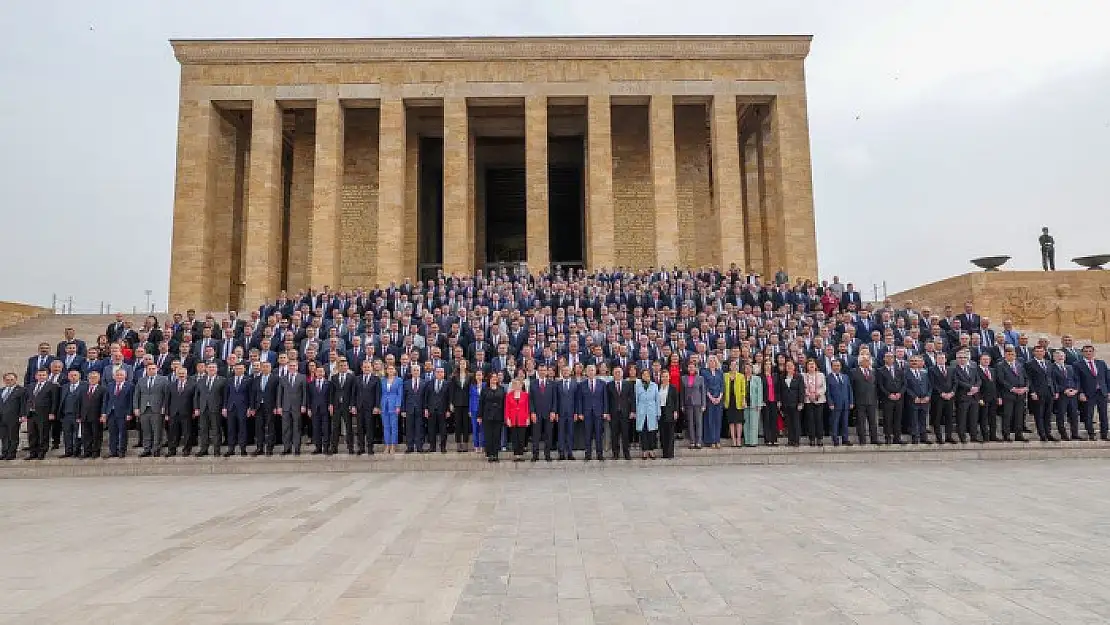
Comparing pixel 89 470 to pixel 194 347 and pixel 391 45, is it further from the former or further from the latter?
pixel 391 45

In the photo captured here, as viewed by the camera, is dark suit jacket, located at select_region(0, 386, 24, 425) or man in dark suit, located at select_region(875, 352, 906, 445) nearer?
dark suit jacket, located at select_region(0, 386, 24, 425)

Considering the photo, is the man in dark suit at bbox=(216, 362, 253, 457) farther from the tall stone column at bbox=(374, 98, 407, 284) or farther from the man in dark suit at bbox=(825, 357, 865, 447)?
the tall stone column at bbox=(374, 98, 407, 284)

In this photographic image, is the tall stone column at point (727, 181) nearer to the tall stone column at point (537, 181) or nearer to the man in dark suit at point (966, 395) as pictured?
the tall stone column at point (537, 181)

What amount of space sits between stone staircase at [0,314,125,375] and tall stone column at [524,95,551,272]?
1292cm

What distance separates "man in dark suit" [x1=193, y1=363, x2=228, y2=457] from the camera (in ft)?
32.9

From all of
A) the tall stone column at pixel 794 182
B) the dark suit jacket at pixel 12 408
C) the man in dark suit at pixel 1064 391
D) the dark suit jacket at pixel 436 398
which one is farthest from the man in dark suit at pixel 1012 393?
the dark suit jacket at pixel 12 408

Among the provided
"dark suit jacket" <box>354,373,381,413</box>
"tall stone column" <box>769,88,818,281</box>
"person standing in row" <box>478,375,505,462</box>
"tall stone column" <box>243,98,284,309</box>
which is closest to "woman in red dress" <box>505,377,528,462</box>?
"person standing in row" <box>478,375,505,462</box>

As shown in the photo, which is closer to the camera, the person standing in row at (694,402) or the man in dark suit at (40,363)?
the person standing in row at (694,402)

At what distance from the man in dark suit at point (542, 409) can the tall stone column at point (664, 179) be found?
15.3 metres

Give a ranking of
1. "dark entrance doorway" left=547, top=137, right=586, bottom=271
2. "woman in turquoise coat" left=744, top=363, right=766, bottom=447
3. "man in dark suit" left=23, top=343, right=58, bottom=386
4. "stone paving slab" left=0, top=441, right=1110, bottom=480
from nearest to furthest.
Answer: "stone paving slab" left=0, top=441, right=1110, bottom=480 < "woman in turquoise coat" left=744, top=363, right=766, bottom=447 < "man in dark suit" left=23, top=343, right=58, bottom=386 < "dark entrance doorway" left=547, top=137, right=586, bottom=271

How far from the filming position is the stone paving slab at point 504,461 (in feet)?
30.6

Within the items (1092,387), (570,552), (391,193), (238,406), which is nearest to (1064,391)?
(1092,387)

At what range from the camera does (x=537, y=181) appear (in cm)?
2481

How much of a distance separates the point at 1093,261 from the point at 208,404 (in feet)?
76.4
